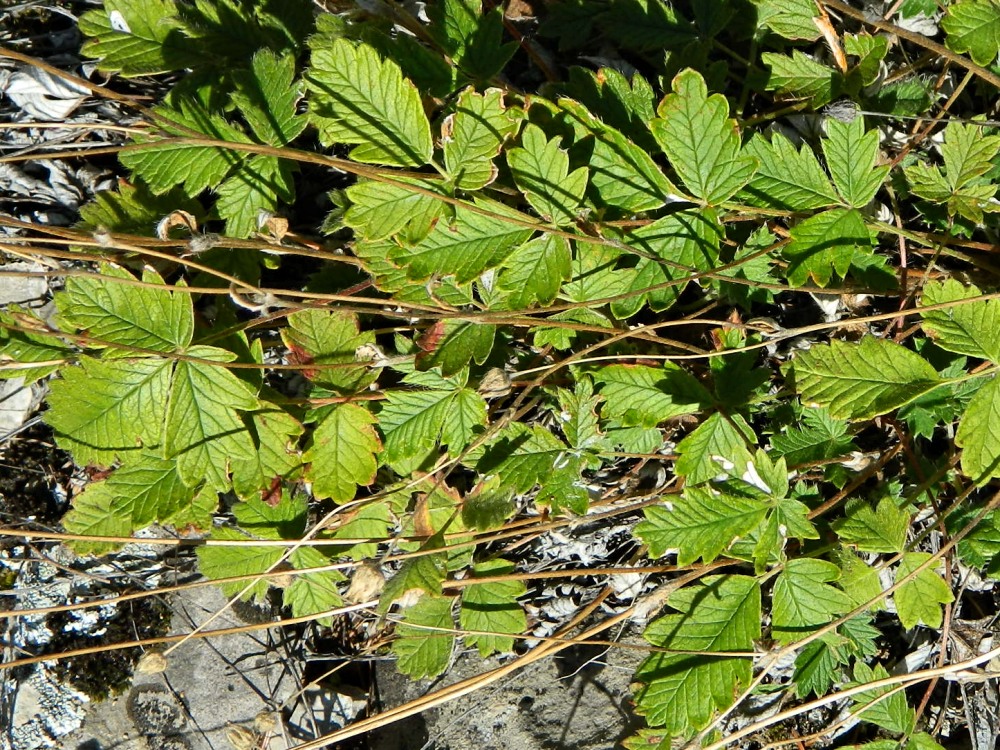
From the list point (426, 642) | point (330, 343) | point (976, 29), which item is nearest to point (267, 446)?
point (330, 343)

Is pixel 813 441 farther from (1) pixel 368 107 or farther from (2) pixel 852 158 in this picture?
(1) pixel 368 107

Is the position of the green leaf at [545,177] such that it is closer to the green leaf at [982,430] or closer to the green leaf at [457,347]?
the green leaf at [457,347]

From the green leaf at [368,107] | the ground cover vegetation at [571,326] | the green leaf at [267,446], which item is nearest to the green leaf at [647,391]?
the ground cover vegetation at [571,326]

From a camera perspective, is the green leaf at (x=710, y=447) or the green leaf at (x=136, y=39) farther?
the green leaf at (x=136, y=39)

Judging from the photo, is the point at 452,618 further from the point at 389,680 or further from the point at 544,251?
the point at 544,251

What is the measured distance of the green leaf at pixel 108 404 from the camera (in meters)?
2.30

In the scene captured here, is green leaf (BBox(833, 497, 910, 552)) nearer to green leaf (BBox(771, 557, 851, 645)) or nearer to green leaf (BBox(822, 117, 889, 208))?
green leaf (BBox(771, 557, 851, 645))

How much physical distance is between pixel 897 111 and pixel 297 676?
283 cm

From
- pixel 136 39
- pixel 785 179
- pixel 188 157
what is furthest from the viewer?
pixel 136 39

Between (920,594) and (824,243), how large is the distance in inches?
42.0

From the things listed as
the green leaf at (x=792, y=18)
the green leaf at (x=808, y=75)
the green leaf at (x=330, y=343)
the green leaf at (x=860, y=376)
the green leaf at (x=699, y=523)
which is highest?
the green leaf at (x=792, y=18)

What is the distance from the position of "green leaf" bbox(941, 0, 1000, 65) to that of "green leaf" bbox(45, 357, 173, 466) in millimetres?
2408

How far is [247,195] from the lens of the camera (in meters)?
2.38

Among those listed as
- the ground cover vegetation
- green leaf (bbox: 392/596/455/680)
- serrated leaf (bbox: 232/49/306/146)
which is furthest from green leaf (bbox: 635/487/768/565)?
serrated leaf (bbox: 232/49/306/146)
